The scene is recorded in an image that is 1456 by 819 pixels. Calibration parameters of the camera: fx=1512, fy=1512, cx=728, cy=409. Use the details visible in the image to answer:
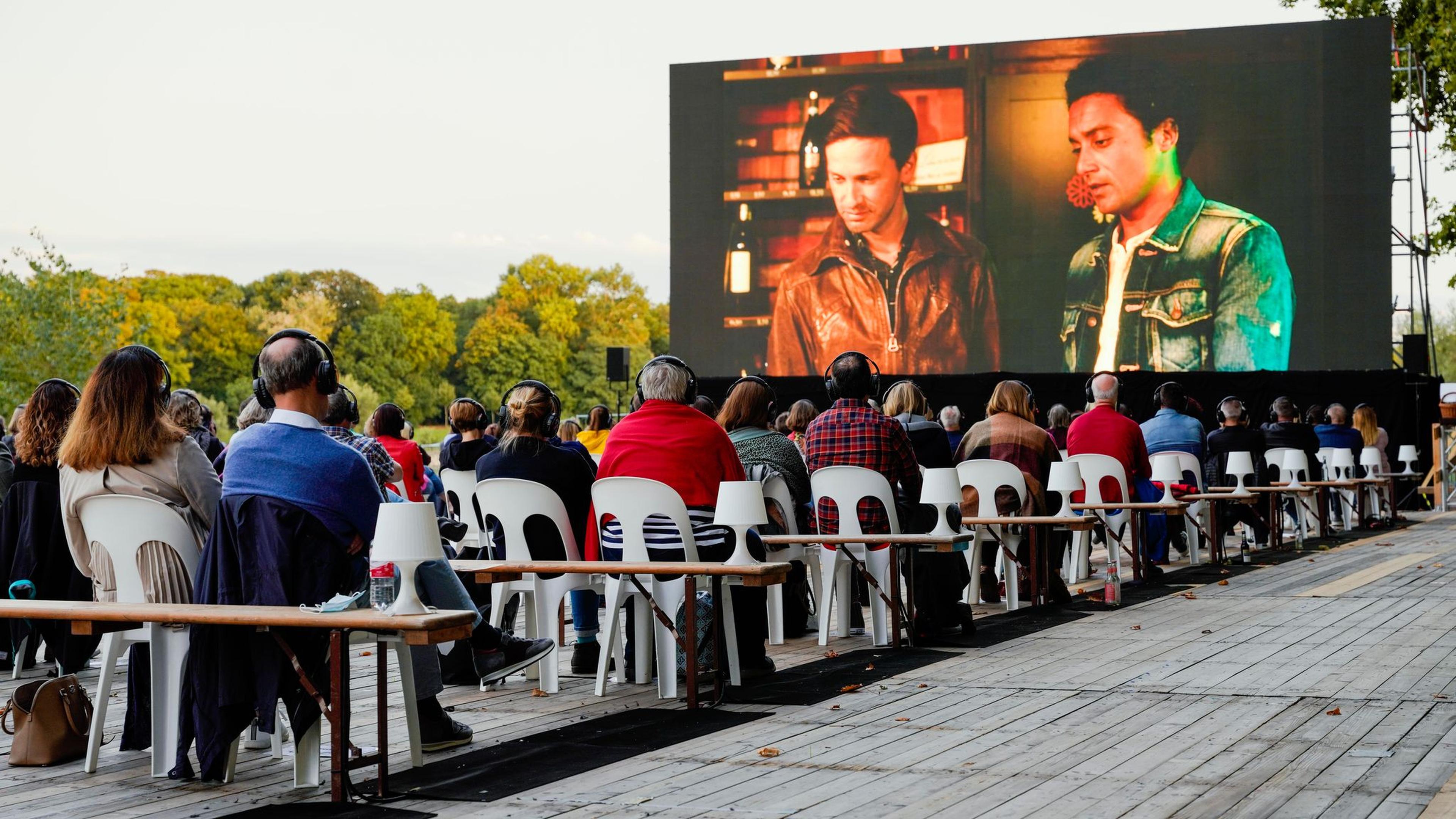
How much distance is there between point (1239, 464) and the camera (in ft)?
36.3

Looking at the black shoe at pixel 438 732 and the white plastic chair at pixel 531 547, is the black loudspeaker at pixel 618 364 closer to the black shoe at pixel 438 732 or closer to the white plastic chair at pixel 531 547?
the white plastic chair at pixel 531 547

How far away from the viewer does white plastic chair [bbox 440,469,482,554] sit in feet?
24.3

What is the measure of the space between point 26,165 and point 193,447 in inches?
1813

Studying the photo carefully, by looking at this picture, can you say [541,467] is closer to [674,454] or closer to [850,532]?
[674,454]

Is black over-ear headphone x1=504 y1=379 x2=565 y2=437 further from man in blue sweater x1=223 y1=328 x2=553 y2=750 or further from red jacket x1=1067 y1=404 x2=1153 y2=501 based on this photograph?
red jacket x1=1067 y1=404 x2=1153 y2=501

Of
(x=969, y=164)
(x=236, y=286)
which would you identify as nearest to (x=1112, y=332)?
(x=969, y=164)

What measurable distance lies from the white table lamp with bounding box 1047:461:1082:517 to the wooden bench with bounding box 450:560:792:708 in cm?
321

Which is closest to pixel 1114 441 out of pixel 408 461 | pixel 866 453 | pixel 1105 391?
pixel 1105 391

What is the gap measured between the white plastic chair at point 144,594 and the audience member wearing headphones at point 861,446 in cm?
327

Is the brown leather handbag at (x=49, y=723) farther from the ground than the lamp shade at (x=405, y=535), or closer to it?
closer to it

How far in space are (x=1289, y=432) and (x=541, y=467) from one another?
920cm

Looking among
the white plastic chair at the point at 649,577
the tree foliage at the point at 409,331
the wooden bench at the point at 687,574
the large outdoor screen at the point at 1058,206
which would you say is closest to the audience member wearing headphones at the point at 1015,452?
the white plastic chair at the point at 649,577

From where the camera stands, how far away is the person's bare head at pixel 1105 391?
9.78 meters

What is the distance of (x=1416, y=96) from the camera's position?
26.6m
